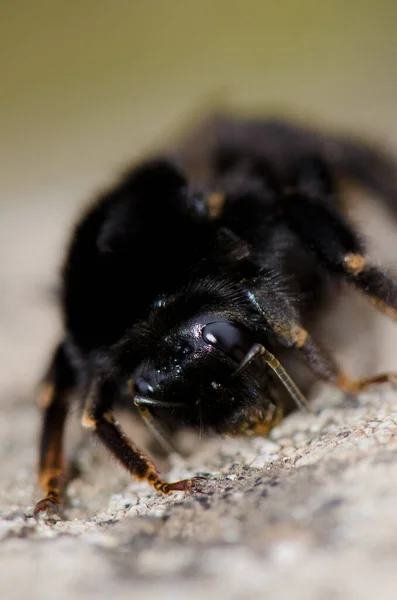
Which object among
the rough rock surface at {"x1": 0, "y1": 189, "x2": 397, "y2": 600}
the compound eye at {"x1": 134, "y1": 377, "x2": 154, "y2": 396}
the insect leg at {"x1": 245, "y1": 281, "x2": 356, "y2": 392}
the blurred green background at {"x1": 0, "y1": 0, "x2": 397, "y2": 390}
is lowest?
the rough rock surface at {"x1": 0, "y1": 189, "x2": 397, "y2": 600}

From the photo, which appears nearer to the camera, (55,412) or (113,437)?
(113,437)

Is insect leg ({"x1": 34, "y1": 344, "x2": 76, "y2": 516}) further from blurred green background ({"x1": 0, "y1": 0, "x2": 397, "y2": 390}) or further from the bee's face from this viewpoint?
blurred green background ({"x1": 0, "y1": 0, "x2": 397, "y2": 390})

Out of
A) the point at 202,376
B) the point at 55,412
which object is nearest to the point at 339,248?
the point at 202,376

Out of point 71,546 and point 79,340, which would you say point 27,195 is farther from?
point 71,546

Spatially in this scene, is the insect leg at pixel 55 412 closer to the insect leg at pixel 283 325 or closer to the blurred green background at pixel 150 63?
the insect leg at pixel 283 325

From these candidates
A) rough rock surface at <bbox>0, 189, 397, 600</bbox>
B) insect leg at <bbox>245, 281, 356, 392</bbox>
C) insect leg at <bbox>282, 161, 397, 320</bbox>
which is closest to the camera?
rough rock surface at <bbox>0, 189, 397, 600</bbox>

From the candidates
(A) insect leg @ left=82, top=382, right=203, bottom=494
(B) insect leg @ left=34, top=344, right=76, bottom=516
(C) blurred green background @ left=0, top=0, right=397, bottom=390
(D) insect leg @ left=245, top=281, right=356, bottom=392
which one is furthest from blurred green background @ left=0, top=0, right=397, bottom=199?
(D) insect leg @ left=245, top=281, right=356, bottom=392

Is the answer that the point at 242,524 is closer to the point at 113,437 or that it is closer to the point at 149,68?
the point at 113,437

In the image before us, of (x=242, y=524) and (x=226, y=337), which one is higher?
(x=226, y=337)
